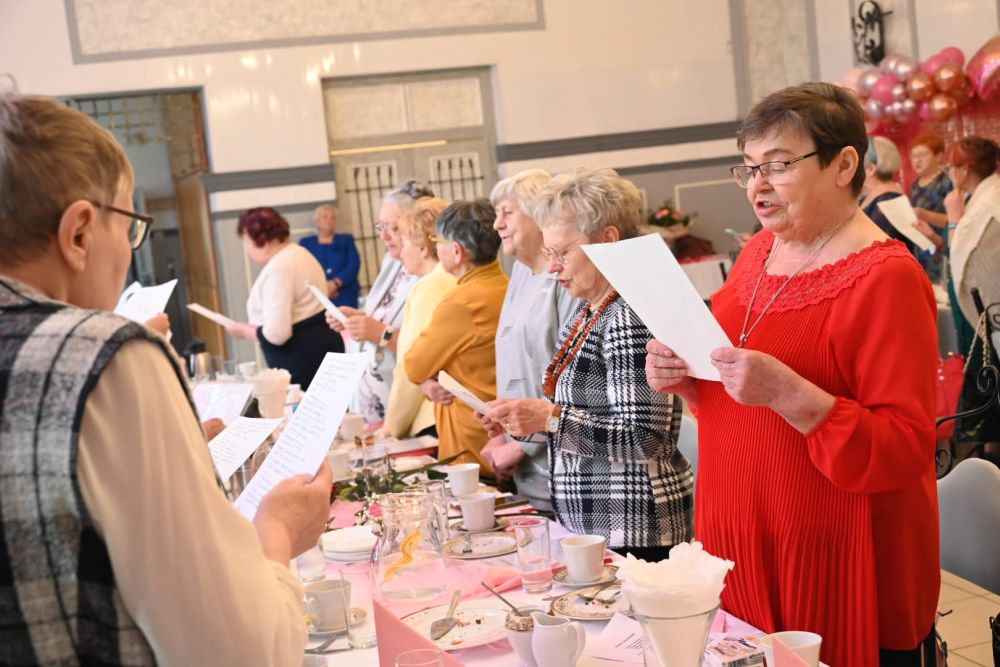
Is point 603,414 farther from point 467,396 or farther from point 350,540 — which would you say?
point 350,540

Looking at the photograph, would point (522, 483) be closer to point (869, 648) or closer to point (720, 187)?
point (869, 648)

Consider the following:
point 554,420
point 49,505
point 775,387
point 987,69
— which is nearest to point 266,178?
point 987,69

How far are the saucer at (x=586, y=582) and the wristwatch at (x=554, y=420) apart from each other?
565 millimetres

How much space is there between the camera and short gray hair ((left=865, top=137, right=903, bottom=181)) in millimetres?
6449

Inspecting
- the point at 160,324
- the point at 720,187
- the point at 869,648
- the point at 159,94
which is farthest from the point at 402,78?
the point at 869,648

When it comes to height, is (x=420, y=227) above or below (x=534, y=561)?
above

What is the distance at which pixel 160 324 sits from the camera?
11.8 ft

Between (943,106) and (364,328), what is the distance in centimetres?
536

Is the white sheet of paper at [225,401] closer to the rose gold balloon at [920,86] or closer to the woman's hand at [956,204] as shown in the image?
the woman's hand at [956,204]

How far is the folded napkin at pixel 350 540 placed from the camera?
2.64 m

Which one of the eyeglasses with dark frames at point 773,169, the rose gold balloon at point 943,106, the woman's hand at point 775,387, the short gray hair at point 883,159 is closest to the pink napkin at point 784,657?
the woman's hand at point 775,387

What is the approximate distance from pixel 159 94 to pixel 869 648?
29.3 feet

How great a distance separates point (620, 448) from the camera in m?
2.62

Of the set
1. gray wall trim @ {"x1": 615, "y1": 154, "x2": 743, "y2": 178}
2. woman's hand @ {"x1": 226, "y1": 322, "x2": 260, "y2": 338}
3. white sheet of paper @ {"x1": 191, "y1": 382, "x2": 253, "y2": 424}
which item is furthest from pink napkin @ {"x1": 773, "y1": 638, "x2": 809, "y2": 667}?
gray wall trim @ {"x1": 615, "y1": 154, "x2": 743, "y2": 178}
